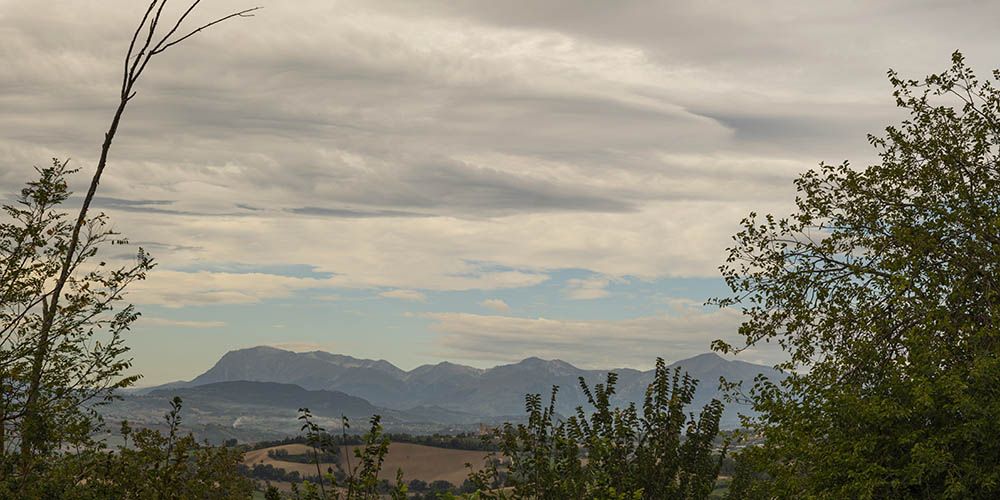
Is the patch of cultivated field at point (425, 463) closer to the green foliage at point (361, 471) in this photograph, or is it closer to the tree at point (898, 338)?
the tree at point (898, 338)

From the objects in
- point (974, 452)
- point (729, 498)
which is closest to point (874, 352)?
point (974, 452)

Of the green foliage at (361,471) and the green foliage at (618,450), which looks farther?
the green foliage at (618,450)

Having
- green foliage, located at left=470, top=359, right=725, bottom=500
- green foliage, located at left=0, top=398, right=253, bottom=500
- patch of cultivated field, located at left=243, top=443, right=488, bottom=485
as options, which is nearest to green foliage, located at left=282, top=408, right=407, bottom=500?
green foliage, located at left=470, top=359, right=725, bottom=500

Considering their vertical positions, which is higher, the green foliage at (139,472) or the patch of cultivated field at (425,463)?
the green foliage at (139,472)

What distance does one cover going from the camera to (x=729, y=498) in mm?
18328

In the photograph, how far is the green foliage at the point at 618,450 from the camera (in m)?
15.6

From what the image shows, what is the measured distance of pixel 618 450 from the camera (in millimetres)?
16797

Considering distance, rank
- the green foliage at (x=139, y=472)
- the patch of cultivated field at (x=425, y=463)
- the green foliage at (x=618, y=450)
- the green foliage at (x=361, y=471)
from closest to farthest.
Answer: the green foliage at (x=361, y=471) < the green foliage at (x=618, y=450) < the green foliage at (x=139, y=472) < the patch of cultivated field at (x=425, y=463)

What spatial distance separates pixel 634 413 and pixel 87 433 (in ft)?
39.6

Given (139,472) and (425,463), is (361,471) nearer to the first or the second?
(139,472)

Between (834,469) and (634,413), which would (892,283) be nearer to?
(834,469)

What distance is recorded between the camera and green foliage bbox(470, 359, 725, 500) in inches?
616

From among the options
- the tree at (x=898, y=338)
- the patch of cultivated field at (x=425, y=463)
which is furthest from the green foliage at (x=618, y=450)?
the patch of cultivated field at (x=425, y=463)

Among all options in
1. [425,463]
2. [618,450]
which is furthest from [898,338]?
[425,463]
